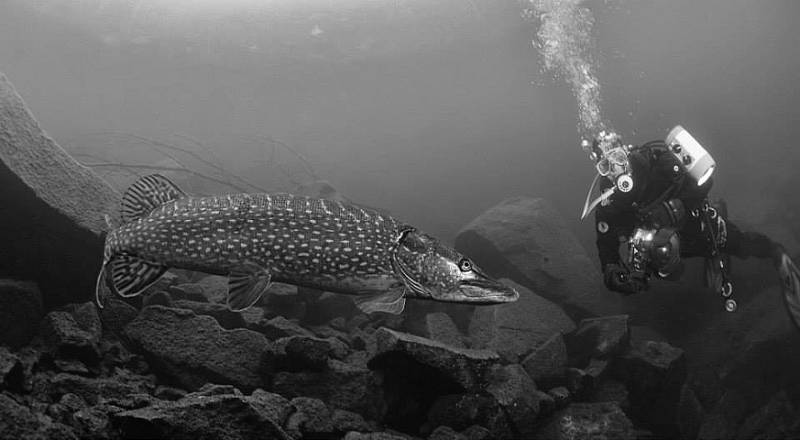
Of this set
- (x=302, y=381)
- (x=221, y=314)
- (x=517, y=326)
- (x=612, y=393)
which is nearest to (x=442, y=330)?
(x=517, y=326)

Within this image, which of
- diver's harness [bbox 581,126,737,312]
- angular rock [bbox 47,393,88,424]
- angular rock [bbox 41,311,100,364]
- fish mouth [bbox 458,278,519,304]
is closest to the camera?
angular rock [bbox 47,393,88,424]

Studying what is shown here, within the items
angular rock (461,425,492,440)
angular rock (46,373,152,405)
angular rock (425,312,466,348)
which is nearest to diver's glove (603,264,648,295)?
angular rock (425,312,466,348)

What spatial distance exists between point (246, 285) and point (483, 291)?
2099 mm

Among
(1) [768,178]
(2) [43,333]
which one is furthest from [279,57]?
(2) [43,333]

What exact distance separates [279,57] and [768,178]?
114ft

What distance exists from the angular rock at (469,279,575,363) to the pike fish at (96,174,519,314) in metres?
2.43

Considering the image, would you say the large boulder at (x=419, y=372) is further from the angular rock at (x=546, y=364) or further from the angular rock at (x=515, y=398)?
the angular rock at (x=546, y=364)

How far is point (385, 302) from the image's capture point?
12.1 feet

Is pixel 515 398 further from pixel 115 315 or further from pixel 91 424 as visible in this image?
pixel 115 315

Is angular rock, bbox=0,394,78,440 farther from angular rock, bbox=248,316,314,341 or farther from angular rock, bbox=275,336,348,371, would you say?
angular rock, bbox=248,316,314,341

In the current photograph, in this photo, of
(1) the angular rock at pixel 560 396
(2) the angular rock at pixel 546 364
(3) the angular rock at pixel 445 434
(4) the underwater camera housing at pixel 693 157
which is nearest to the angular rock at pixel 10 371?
(3) the angular rock at pixel 445 434

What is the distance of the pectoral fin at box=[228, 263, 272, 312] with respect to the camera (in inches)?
136

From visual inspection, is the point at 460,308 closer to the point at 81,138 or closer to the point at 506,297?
the point at 506,297

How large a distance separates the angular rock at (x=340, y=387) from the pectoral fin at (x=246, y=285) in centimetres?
80
